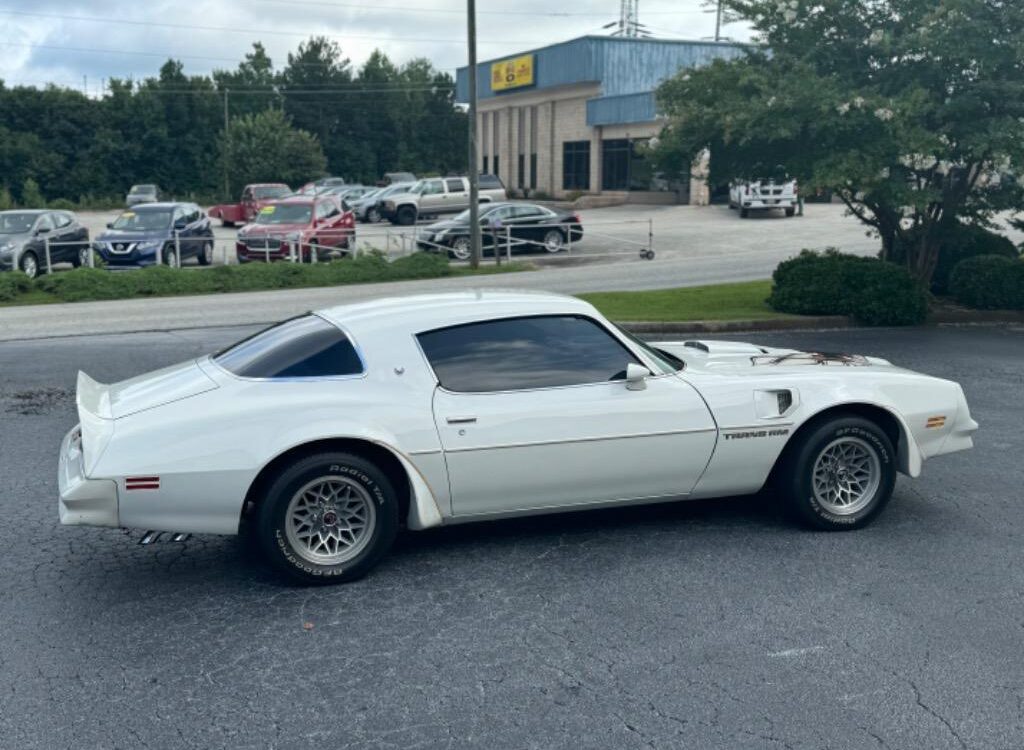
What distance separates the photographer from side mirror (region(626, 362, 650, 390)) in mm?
5910

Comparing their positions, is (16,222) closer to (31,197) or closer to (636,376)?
(636,376)

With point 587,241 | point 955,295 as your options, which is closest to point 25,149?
point 587,241

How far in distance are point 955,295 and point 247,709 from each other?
15834mm

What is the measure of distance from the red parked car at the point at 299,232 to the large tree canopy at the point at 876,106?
12.7m

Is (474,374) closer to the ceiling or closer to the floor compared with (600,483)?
closer to the ceiling

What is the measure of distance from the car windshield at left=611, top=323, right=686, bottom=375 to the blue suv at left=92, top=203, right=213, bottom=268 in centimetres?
2063

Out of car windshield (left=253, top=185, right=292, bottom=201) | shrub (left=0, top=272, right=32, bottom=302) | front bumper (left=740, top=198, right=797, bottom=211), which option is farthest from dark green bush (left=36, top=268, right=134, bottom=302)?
front bumper (left=740, top=198, right=797, bottom=211)

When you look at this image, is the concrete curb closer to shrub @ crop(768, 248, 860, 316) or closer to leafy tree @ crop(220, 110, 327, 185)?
shrub @ crop(768, 248, 860, 316)

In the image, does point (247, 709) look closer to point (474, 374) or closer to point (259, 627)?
point (259, 627)

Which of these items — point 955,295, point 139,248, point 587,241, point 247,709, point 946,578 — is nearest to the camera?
point 247,709

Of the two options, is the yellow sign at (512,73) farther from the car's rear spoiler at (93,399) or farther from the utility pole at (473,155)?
the car's rear spoiler at (93,399)

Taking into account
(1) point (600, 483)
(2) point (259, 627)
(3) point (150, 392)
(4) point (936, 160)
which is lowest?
(2) point (259, 627)

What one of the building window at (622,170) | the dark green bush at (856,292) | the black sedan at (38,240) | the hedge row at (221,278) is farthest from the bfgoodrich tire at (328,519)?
the building window at (622,170)

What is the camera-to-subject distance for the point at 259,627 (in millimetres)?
5086
